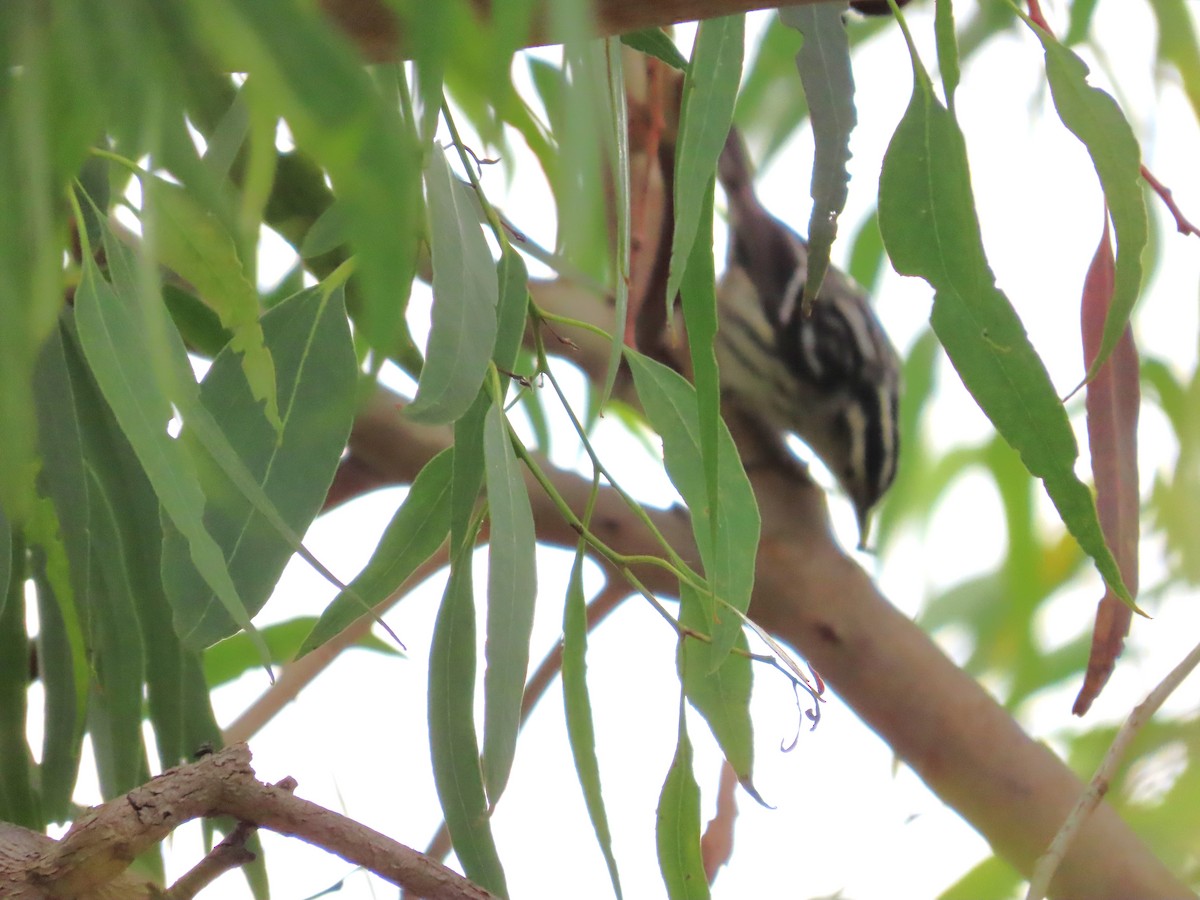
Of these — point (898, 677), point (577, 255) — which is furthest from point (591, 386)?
point (577, 255)

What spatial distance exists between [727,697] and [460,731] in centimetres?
13

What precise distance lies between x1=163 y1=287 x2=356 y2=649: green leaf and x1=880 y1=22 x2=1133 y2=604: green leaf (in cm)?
21

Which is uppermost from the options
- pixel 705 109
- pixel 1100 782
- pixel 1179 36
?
pixel 1179 36

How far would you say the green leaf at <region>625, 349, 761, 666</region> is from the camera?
526 millimetres

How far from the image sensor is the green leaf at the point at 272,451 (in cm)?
44

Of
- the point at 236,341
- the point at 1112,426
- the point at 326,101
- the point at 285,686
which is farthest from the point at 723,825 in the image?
the point at 326,101

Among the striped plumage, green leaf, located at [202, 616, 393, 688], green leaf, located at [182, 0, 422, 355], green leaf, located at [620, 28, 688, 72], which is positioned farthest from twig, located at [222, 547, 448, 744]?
green leaf, located at [182, 0, 422, 355]

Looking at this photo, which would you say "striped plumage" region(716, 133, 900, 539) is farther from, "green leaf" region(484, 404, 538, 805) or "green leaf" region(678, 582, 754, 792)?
"green leaf" region(484, 404, 538, 805)

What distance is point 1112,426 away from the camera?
636 millimetres

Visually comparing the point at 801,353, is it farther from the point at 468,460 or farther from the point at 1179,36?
the point at 468,460

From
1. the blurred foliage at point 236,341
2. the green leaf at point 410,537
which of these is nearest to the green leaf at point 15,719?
the blurred foliage at point 236,341

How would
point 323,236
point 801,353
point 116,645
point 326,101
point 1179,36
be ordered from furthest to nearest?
point 801,353 → point 1179,36 → point 116,645 → point 323,236 → point 326,101

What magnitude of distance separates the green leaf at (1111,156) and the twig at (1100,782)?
162mm

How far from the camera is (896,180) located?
0.50 m
